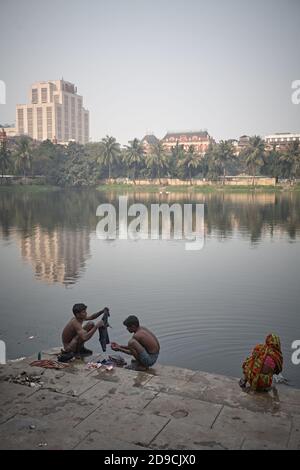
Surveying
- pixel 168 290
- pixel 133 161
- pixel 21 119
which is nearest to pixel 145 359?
pixel 168 290

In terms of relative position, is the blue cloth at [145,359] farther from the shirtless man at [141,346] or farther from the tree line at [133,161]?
the tree line at [133,161]

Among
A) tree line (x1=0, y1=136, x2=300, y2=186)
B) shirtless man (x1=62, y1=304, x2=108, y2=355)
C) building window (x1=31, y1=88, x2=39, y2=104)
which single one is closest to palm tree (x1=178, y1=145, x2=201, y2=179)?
tree line (x1=0, y1=136, x2=300, y2=186)

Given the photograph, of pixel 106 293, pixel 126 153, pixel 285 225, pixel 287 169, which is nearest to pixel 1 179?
pixel 126 153

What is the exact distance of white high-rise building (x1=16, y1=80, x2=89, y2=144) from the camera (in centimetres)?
16162

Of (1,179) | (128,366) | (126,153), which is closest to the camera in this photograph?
(128,366)

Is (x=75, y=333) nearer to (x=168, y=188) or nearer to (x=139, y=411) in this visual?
(x=139, y=411)

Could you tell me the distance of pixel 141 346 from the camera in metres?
7.04

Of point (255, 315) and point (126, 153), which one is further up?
point (126, 153)

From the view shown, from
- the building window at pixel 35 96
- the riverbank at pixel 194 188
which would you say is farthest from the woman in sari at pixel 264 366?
the building window at pixel 35 96

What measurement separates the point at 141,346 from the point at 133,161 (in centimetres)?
7869

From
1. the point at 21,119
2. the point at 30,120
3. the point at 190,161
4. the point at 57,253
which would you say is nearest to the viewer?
the point at 57,253
